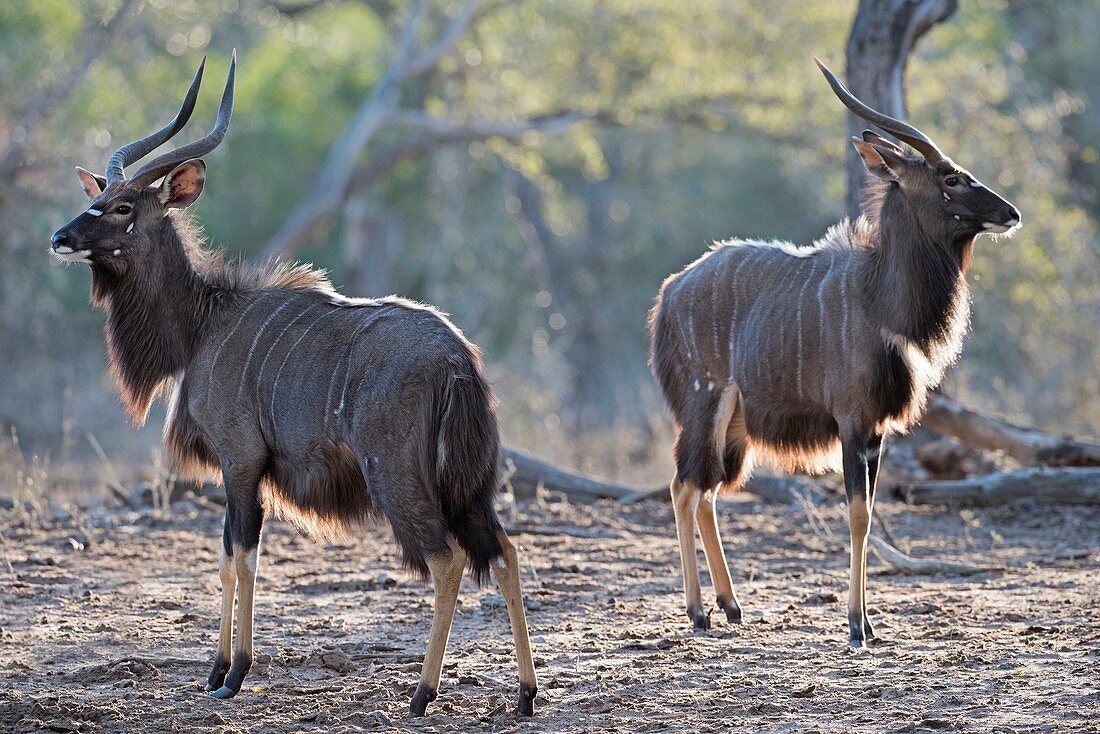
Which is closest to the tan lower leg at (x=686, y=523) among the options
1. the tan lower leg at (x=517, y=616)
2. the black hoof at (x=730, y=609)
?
the black hoof at (x=730, y=609)

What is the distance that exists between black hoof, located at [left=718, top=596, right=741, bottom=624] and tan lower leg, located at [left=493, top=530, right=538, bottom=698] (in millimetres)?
1685

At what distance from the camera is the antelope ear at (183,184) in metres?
5.45

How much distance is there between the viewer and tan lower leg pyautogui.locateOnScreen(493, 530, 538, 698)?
4680 mm

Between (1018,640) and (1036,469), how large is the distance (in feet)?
10.4

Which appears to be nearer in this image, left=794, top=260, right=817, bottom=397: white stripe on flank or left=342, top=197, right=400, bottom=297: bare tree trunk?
left=794, top=260, right=817, bottom=397: white stripe on flank

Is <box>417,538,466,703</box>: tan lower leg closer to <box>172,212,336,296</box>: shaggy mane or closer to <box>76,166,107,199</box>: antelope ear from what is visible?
<box>172,212,336,296</box>: shaggy mane

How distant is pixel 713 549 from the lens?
Result: 6.32 meters

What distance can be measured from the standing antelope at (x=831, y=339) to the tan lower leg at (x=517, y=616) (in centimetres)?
152

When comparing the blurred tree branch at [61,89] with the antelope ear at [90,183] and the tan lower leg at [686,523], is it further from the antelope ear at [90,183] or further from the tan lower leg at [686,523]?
the tan lower leg at [686,523]

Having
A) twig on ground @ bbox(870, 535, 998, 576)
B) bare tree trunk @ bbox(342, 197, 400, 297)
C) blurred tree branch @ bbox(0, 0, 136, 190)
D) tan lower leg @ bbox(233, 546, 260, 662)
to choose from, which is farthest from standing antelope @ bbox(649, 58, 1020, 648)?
bare tree trunk @ bbox(342, 197, 400, 297)

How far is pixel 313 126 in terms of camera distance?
22.3 m

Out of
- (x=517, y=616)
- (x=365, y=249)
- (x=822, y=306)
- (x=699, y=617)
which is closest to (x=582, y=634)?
(x=699, y=617)

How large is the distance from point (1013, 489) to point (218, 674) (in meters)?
5.29

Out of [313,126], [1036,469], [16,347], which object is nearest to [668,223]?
[313,126]
